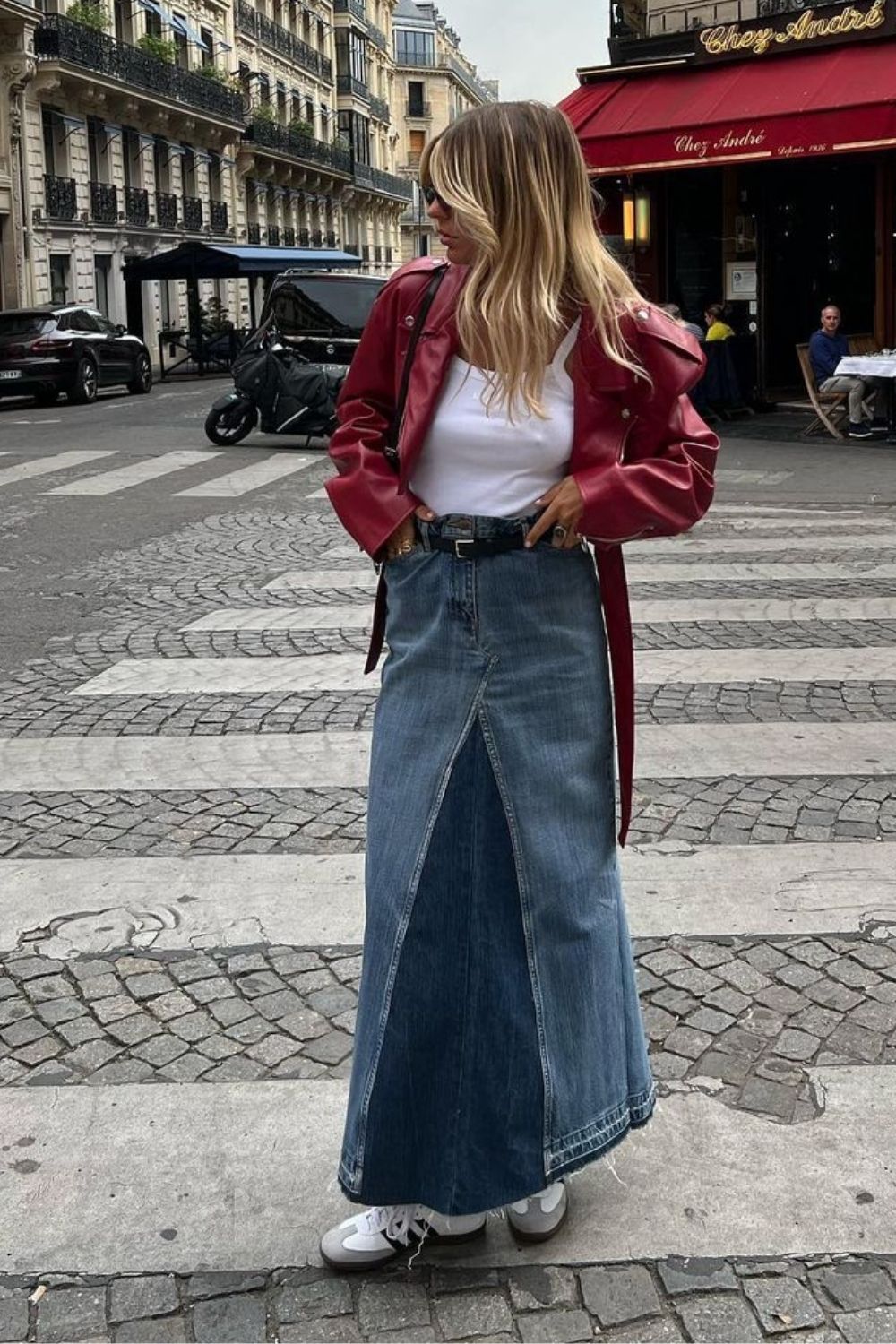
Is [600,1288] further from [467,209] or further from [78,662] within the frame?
[78,662]

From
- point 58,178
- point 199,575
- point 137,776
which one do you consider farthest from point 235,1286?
point 58,178

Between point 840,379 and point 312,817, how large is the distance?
40.4 ft

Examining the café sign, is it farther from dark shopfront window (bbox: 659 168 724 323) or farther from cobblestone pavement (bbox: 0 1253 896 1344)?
cobblestone pavement (bbox: 0 1253 896 1344)

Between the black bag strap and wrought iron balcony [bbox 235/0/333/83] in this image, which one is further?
wrought iron balcony [bbox 235/0/333/83]

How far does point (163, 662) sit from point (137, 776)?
1.61 meters

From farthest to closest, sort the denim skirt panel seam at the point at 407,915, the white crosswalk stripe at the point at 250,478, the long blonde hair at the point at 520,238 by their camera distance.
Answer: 1. the white crosswalk stripe at the point at 250,478
2. the denim skirt panel seam at the point at 407,915
3. the long blonde hair at the point at 520,238

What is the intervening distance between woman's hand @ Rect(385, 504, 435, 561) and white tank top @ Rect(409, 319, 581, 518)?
0.02 meters

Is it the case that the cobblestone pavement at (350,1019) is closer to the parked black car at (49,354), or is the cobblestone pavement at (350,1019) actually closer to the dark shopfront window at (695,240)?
the dark shopfront window at (695,240)

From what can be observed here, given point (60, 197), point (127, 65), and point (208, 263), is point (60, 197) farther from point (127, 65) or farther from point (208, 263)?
point (127, 65)

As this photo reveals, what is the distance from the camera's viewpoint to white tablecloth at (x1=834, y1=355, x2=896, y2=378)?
47.7ft

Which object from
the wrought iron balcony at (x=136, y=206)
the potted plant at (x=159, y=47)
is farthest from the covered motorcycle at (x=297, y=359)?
the potted plant at (x=159, y=47)

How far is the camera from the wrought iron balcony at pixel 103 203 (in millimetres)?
39416

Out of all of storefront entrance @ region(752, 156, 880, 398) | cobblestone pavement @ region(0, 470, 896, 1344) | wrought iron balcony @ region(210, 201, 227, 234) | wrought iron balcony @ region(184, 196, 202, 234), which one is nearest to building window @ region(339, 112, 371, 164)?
wrought iron balcony @ region(210, 201, 227, 234)

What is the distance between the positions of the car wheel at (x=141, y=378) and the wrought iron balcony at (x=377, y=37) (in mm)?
55202
